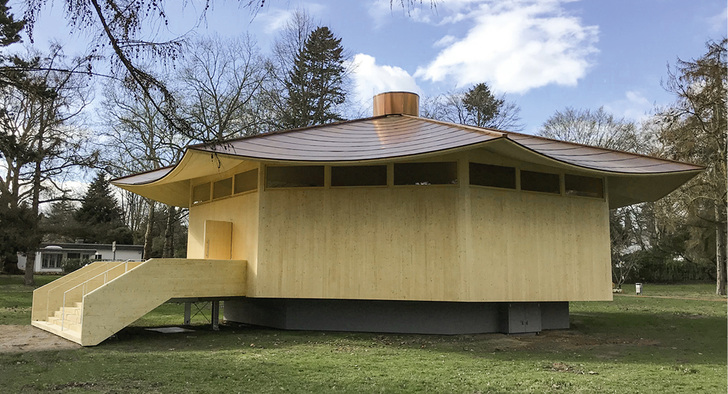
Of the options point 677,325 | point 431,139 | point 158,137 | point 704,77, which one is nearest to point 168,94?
point 431,139

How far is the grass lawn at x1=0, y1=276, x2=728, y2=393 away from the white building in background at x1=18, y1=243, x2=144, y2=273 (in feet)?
121

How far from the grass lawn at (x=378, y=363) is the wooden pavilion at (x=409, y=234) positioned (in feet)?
2.64

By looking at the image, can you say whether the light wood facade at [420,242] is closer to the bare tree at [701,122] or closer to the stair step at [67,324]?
the stair step at [67,324]

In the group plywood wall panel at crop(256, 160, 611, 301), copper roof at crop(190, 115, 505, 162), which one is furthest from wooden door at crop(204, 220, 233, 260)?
copper roof at crop(190, 115, 505, 162)

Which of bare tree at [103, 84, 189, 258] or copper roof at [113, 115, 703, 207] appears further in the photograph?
bare tree at [103, 84, 189, 258]

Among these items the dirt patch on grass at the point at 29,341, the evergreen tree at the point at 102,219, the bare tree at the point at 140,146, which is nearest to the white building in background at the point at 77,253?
the evergreen tree at the point at 102,219

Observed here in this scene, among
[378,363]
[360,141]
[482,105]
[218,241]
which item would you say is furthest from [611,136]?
[378,363]

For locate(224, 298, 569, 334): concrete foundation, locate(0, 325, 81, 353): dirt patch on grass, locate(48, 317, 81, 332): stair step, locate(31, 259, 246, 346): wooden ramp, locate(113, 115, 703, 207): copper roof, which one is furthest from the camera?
Result: locate(224, 298, 569, 334): concrete foundation

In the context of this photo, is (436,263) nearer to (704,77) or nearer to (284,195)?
(284,195)

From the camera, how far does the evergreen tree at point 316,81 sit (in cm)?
3091

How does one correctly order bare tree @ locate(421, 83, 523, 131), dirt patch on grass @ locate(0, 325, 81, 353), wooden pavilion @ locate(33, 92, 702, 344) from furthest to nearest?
1. bare tree @ locate(421, 83, 523, 131)
2. wooden pavilion @ locate(33, 92, 702, 344)
3. dirt patch on grass @ locate(0, 325, 81, 353)

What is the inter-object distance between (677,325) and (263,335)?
35.9 ft

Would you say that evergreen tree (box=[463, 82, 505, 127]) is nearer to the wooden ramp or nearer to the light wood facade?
the light wood facade

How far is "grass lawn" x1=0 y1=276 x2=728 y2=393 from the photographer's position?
7.13m
